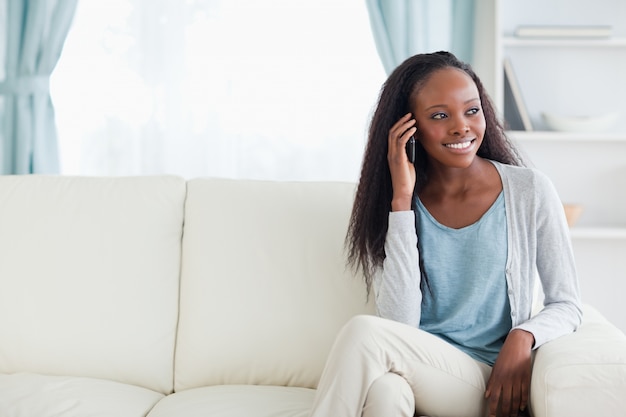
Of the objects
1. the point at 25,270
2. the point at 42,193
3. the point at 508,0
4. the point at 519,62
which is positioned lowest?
the point at 25,270

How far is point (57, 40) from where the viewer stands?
11.1 ft

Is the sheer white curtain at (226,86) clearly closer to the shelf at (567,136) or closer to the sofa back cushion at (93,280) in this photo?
the shelf at (567,136)

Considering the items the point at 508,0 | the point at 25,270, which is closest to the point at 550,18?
the point at 508,0

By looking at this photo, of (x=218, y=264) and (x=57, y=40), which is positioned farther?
(x=57, y=40)

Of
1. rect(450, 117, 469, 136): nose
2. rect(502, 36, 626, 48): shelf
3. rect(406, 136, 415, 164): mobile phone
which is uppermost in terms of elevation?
rect(502, 36, 626, 48): shelf

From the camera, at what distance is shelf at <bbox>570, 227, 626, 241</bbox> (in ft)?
9.98

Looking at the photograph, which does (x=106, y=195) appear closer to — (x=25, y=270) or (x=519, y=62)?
(x=25, y=270)

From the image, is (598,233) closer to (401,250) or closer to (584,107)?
(584,107)

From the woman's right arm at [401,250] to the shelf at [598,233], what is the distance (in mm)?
1285

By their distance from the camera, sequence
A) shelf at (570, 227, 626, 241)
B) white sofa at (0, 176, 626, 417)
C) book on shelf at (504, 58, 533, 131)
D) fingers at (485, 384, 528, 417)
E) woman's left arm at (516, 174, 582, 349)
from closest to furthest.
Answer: fingers at (485, 384, 528, 417) < woman's left arm at (516, 174, 582, 349) < white sofa at (0, 176, 626, 417) < shelf at (570, 227, 626, 241) < book on shelf at (504, 58, 533, 131)

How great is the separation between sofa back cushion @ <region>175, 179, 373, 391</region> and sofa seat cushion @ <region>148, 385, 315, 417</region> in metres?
0.06

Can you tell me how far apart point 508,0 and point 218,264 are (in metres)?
1.74

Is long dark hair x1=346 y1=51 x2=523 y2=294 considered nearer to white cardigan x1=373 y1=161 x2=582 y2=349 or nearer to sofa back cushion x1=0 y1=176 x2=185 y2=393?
white cardigan x1=373 y1=161 x2=582 y2=349

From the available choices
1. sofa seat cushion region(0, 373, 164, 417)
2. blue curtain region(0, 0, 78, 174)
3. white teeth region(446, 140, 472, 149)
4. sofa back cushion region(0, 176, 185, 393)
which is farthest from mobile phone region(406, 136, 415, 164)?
blue curtain region(0, 0, 78, 174)
